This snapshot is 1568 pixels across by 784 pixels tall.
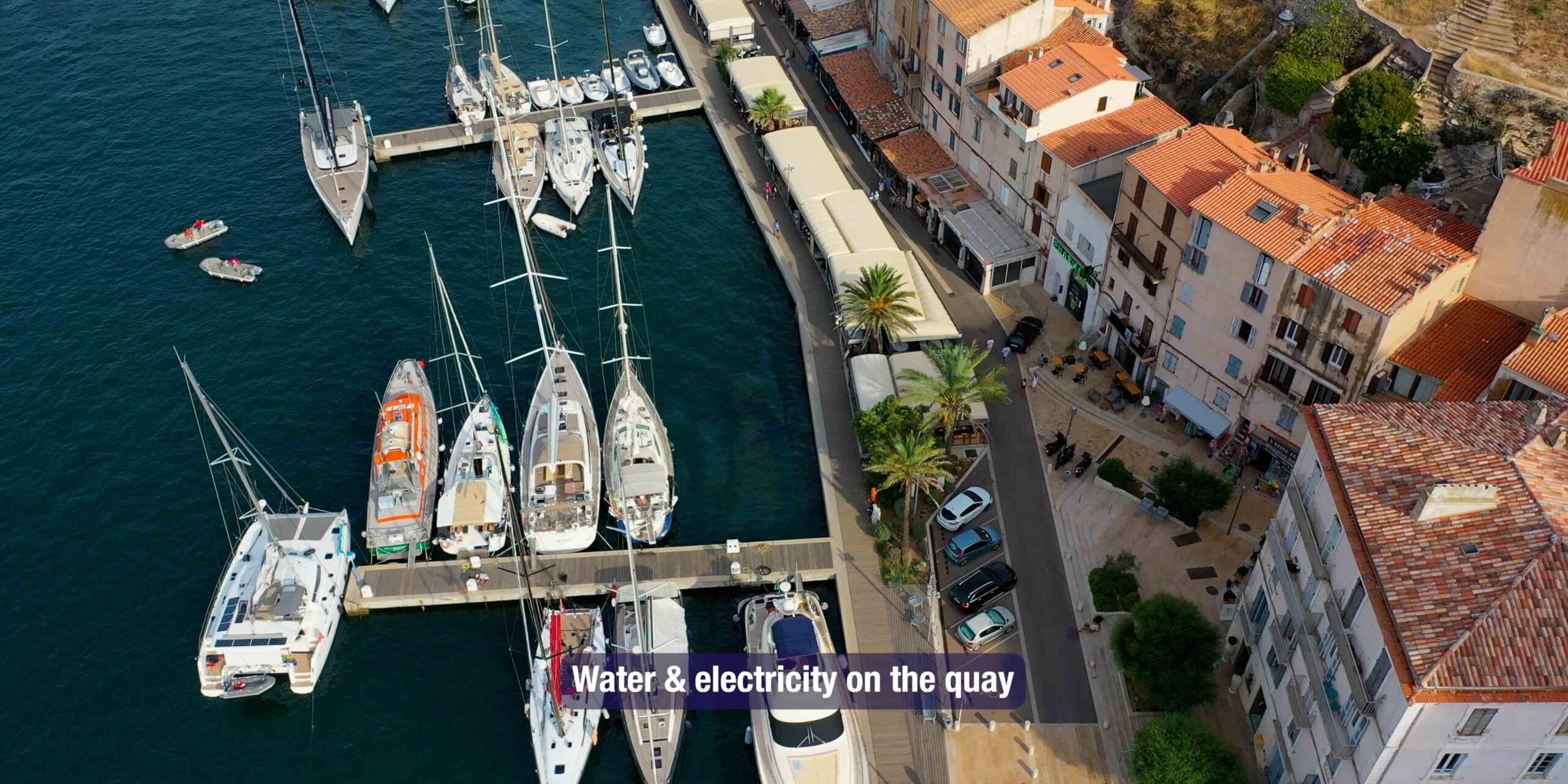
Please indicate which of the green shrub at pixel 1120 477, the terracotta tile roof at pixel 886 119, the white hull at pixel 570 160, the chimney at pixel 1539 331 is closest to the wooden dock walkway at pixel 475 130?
the white hull at pixel 570 160

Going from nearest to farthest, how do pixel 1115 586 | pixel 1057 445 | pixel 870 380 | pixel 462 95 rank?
pixel 1115 586, pixel 1057 445, pixel 870 380, pixel 462 95

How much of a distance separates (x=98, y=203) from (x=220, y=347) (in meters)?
25.0

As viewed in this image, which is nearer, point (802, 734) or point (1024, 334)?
point (802, 734)

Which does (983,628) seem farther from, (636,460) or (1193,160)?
(1193,160)

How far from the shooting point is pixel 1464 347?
58156 millimetres

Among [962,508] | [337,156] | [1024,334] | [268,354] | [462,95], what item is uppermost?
[462,95]

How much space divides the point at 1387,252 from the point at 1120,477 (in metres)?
18.2

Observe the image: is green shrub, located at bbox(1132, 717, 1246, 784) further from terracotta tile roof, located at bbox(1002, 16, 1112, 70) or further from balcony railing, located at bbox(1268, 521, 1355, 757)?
terracotta tile roof, located at bbox(1002, 16, 1112, 70)

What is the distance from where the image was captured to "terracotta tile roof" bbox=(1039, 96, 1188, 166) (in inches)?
3019

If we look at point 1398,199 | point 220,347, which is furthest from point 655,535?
point 1398,199

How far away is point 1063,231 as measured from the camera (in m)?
78.8

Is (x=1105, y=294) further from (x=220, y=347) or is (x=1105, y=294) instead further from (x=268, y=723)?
(x=220, y=347)

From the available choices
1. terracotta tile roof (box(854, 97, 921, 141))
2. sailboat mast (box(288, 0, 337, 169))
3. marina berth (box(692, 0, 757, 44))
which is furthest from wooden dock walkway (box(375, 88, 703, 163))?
terracotta tile roof (box(854, 97, 921, 141))

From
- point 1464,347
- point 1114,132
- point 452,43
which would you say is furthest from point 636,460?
point 452,43
